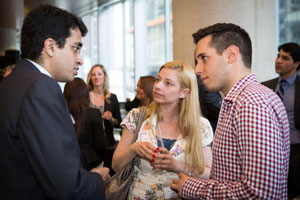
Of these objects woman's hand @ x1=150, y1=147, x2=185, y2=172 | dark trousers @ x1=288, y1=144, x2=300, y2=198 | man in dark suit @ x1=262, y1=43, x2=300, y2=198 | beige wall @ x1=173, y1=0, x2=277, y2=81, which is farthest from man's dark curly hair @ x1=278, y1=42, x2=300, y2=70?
woman's hand @ x1=150, y1=147, x2=185, y2=172

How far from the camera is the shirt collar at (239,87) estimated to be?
3.72 ft

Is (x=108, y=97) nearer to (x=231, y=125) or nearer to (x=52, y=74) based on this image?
(x=52, y=74)

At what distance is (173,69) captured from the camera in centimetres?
198

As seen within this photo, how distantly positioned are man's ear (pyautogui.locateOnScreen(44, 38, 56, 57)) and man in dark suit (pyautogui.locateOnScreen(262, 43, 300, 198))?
2.53 meters

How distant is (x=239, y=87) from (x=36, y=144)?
0.89 metres

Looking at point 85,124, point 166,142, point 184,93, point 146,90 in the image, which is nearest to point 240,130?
point 166,142

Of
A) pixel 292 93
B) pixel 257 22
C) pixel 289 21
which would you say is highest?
pixel 289 21

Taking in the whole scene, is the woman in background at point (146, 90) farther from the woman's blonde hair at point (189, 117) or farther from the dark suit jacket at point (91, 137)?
the woman's blonde hair at point (189, 117)

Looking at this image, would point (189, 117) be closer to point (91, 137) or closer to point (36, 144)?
point (36, 144)

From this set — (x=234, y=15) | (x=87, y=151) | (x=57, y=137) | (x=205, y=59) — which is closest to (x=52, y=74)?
(x=57, y=137)

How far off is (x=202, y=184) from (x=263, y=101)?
436 mm

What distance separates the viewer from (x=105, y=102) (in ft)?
12.1

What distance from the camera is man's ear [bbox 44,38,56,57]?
4.26 ft

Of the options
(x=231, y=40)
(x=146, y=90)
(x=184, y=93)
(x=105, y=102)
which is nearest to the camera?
(x=231, y=40)
